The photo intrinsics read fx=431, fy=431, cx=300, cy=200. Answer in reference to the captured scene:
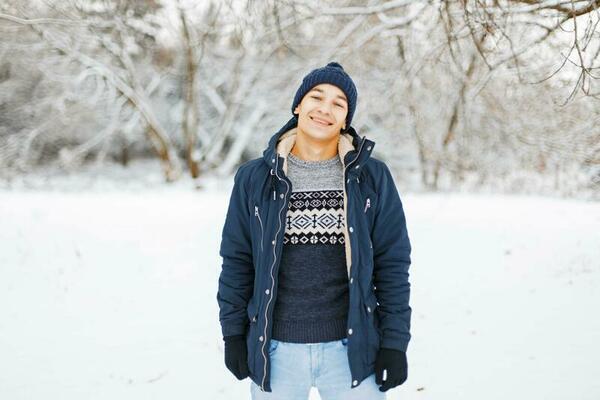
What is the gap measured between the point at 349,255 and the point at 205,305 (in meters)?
3.41

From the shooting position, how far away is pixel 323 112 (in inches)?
66.6

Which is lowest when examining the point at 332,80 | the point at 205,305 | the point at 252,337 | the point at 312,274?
the point at 205,305

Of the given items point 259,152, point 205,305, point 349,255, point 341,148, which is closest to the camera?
point 349,255

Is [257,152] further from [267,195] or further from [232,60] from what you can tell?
[267,195]

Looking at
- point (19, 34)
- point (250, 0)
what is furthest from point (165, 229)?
point (19, 34)

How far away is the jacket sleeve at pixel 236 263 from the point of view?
→ 1.75m

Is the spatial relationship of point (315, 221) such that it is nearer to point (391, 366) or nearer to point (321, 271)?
point (321, 271)

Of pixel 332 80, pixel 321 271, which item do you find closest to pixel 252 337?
pixel 321 271

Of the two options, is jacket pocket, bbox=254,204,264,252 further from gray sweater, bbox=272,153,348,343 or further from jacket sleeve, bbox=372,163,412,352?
jacket sleeve, bbox=372,163,412,352

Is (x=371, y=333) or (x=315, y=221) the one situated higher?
(x=315, y=221)

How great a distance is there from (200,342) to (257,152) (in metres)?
13.1

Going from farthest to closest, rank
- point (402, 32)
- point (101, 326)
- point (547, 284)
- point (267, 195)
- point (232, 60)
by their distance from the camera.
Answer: point (232, 60) → point (402, 32) → point (547, 284) → point (101, 326) → point (267, 195)

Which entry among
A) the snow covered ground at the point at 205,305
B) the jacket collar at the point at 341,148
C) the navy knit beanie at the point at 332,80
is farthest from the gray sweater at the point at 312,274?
the snow covered ground at the point at 205,305

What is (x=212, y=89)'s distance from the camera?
16422 mm
